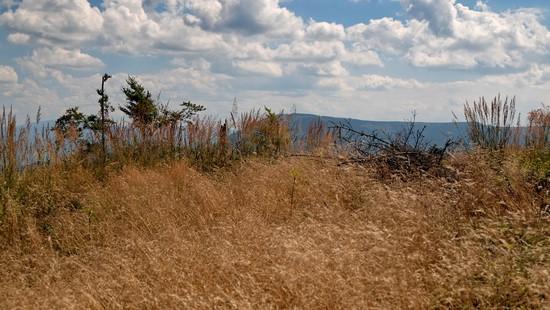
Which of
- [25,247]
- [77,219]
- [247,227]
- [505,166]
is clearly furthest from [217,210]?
[505,166]

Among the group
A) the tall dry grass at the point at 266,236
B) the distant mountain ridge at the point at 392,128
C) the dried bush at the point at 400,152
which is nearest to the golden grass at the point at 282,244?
the tall dry grass at the point at 266,236

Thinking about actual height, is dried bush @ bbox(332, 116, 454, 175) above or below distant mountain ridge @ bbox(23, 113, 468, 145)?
below

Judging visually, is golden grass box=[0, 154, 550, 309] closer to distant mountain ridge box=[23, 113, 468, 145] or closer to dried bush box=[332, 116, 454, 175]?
dried bush box=[332, 116, 454, 175]

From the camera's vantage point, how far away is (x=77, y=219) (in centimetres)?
576

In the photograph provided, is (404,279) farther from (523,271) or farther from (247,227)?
(247,227)

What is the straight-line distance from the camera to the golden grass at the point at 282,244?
3.11m

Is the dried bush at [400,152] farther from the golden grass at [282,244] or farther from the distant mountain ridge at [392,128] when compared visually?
the golden grass at [282,244]

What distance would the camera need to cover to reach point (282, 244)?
377 cm

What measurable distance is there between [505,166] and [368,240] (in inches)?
86.3

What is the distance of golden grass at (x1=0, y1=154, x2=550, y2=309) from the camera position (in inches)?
122

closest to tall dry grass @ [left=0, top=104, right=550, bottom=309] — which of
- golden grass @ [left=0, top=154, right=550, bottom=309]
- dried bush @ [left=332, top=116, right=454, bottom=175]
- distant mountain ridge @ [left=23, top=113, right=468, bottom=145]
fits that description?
golden grass @ [left=0, top=154, right=550, bottom=309]

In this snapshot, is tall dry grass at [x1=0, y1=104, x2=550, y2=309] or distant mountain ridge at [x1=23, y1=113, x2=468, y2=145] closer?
tall dry grass at [x1=0, y1=104, x2=550, y2=309]

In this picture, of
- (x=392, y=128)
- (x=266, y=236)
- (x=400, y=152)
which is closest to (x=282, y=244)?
(x=266, y=236)

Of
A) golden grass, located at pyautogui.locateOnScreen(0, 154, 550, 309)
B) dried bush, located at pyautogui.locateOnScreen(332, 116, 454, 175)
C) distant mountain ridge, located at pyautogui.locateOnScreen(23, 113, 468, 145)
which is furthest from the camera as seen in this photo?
distant mountain ridge, located at pyautogui.locateOnScreen(23, 113, 468, 145)
